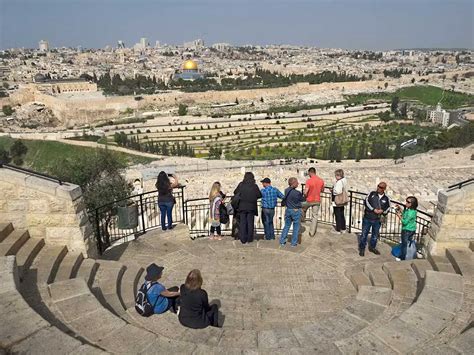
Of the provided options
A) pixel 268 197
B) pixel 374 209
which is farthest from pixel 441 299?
pixel 268 197

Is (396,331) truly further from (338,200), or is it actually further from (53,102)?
(53,102)

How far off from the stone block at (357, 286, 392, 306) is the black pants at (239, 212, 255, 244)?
2567mm

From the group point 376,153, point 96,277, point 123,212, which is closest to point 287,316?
point 96,277

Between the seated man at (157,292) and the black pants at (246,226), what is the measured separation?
8.89 feet

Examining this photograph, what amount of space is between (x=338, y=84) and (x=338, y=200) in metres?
98.7

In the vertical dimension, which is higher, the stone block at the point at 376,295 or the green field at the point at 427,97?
the green field at the point at 427,97

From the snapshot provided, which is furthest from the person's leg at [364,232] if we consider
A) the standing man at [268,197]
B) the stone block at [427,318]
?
the stone block at [427,318]

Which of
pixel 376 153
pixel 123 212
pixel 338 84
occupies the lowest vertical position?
pixel 376 153

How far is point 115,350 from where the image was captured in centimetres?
408

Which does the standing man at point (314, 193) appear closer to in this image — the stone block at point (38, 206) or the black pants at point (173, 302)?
the black pants at point (173, 302)

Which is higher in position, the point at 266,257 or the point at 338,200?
the point at 338,200

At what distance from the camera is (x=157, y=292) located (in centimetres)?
513

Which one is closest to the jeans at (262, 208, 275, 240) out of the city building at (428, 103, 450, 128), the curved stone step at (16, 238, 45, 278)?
the curved stone step at (16, 238, 45, 278)

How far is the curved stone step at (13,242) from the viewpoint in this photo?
5.94m
